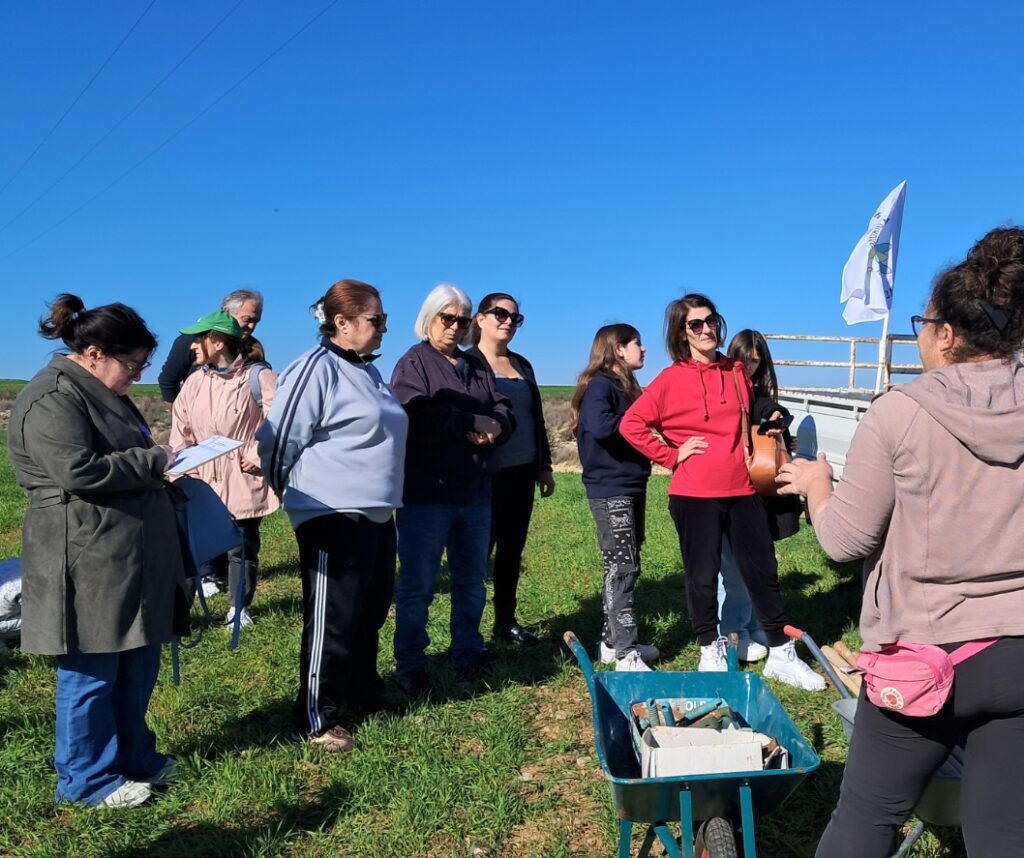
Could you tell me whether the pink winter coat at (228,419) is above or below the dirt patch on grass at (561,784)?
above

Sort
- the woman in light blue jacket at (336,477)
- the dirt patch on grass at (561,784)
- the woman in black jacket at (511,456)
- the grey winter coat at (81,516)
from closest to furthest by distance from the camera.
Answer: the grey winter coat at (81,516)
the dirt patch on grass at (561,784)
the woman in light blue jacket at (336,477)
the woman in black jacket at (511,456)

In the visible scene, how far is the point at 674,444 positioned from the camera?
4875 mm

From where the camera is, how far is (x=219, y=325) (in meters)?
5.74

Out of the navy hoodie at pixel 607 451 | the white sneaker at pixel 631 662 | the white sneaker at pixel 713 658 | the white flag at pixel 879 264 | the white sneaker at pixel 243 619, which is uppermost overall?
the white flag at pixel 879 264

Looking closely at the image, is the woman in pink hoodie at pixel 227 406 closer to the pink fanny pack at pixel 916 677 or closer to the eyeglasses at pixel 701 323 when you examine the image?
the eyeglasses at pixel 701 323

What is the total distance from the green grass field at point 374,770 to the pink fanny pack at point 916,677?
5.13 ft

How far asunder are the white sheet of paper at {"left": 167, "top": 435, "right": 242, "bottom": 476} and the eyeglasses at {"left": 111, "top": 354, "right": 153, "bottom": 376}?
398 millimetres

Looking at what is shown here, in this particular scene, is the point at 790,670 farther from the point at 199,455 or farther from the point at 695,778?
the point at 199,455

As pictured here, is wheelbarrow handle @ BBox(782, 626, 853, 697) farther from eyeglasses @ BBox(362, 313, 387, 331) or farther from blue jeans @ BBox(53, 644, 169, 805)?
blue jeans @ BBox(53, 644, 169, 805)

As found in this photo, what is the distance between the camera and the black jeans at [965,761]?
6.48ft

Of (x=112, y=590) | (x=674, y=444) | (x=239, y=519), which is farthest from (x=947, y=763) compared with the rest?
(x=239, y=519)

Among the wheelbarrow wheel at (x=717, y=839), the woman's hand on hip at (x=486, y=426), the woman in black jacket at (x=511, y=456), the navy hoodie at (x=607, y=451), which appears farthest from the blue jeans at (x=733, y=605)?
the wheelbarrow wheel at (x=717, y=839)

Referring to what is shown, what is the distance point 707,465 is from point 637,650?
1261mm

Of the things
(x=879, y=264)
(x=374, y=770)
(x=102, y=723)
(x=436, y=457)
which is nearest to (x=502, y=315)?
(x=436, y=457)
